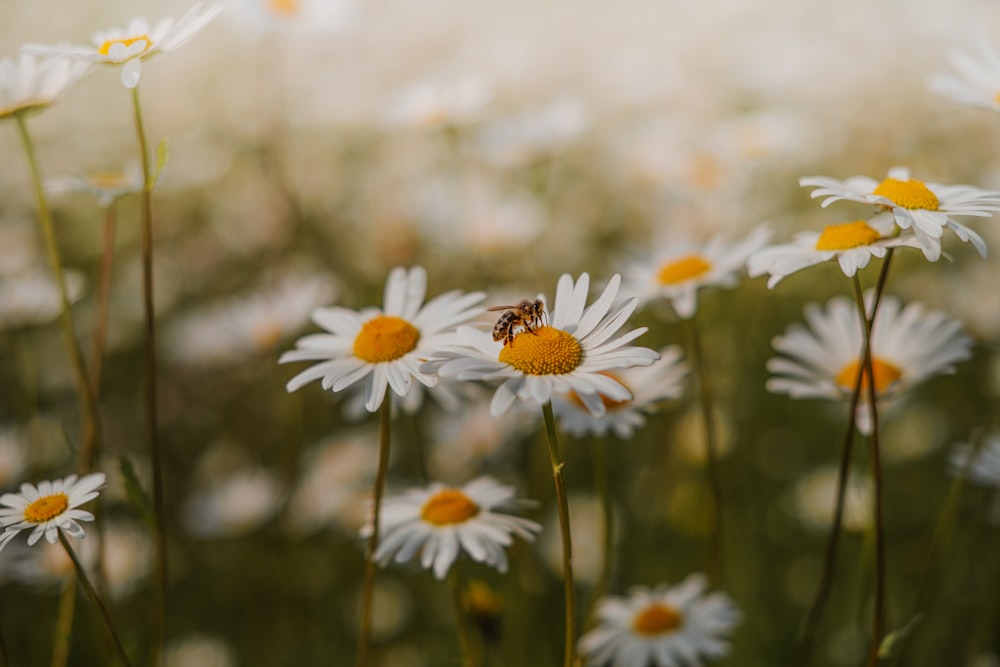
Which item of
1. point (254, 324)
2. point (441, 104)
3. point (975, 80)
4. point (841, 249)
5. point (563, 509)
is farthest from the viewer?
point (441, 104)

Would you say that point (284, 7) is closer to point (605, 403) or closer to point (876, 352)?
point (605, 403)

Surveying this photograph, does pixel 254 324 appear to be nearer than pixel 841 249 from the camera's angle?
No

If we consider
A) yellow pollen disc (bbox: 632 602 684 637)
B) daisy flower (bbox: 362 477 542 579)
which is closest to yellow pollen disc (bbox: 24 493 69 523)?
daisy flower (bbox: 362 477 542 579)

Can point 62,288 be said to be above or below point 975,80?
below

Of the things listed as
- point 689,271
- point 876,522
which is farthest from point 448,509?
point 689,271

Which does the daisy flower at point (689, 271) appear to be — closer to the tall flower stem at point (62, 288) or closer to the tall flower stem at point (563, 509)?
the tall flower stem at point (563, 509)

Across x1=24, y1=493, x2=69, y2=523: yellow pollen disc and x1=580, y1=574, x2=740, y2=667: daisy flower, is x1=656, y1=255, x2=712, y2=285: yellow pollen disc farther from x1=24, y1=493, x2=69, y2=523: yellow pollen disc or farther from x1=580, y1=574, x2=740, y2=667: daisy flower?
x1=24, y1=493, x2=69, y2=523: yellow pollen disc
